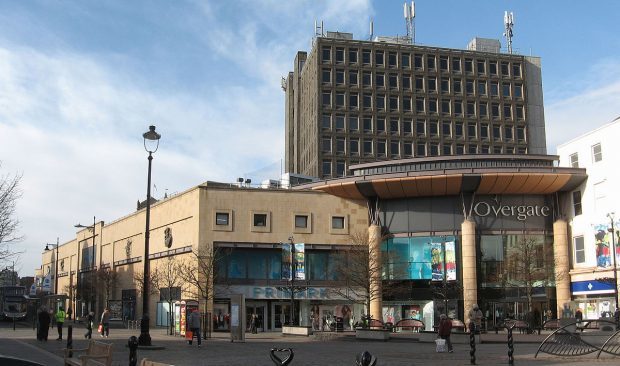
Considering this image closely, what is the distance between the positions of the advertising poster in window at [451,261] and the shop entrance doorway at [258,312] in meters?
14.5

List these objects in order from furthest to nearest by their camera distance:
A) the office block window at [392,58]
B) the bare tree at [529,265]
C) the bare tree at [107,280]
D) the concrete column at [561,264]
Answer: the office block window at [392,58] → the bare tree at [107,280] → the concrete column at [561,264] → the bare tree at [529,265]

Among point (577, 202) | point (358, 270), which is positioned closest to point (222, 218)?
point (358, 270)

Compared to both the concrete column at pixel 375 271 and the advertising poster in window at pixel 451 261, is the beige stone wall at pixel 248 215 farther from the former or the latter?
the advertising poster in window at pixel 451 261

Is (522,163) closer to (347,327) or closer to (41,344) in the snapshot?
(347,327)

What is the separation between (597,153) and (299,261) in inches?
926

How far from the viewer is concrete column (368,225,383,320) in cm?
5119

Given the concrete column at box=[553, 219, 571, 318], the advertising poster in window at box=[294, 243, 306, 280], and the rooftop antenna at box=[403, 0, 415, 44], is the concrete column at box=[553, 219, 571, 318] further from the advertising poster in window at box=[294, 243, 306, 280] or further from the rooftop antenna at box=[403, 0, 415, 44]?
the rooftop antenna at box=[403, 0, 415, 44]

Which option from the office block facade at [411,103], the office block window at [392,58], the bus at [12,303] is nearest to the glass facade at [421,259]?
the office block facade at [411,103]

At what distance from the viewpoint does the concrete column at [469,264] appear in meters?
52.6

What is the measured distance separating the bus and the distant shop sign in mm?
46904

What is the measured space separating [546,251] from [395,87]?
4553 cm

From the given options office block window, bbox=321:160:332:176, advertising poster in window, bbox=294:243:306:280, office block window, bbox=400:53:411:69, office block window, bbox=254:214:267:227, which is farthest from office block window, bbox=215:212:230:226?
office block window, bbox=400:53:411:69

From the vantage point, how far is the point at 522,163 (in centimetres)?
5453

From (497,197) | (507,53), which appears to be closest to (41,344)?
(497,197)
